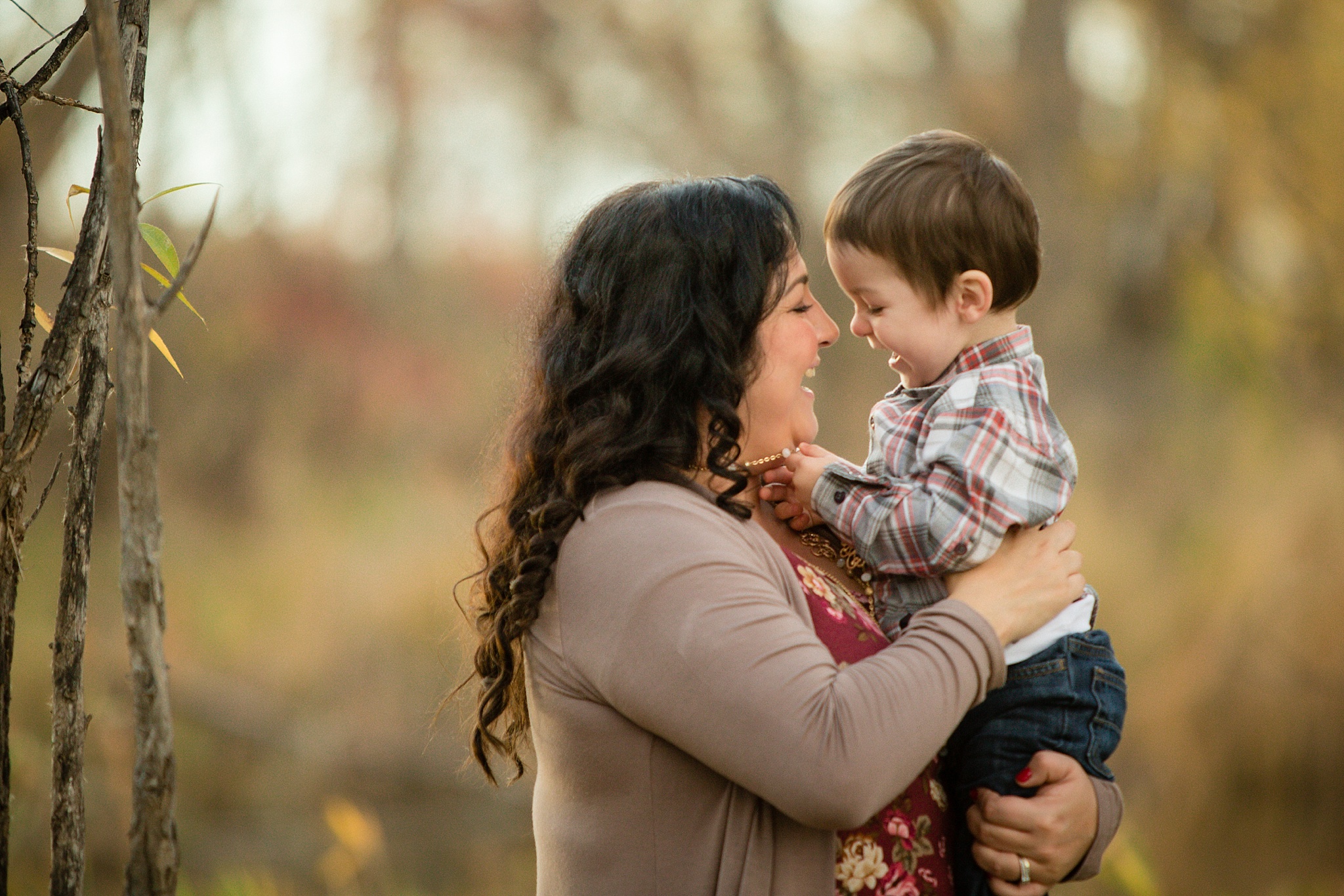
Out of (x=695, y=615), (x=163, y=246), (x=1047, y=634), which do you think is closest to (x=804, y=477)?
(x=1047, y=634)

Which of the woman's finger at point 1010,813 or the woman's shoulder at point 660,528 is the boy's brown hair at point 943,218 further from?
the woman's finger at point 1010,813

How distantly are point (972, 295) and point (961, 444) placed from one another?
0.83 ft

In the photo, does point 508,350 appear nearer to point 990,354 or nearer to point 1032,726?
point 990,354

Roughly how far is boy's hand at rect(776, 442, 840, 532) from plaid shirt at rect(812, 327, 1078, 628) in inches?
1.0

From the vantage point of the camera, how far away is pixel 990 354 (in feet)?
5.24

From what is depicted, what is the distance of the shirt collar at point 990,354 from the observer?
1.60m

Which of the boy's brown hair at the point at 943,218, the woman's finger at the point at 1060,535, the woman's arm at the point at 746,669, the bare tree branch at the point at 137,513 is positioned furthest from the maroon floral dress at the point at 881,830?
the bare tree branch at the point at 137,513

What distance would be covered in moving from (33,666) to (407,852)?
6.25ft

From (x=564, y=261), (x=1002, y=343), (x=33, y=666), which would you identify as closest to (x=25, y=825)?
(x=33, y=666)

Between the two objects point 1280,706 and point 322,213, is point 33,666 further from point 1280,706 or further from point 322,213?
point 1280,706

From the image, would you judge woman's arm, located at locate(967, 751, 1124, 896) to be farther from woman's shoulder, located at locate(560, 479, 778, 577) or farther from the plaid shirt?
woman's shoulder, located at locate(560, 479, 778, 577)

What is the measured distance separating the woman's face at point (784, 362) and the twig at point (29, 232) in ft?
2.74

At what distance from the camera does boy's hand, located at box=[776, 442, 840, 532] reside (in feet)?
5.30

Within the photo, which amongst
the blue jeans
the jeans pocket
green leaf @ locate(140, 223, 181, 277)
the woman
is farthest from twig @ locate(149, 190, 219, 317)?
the jeans pocket
